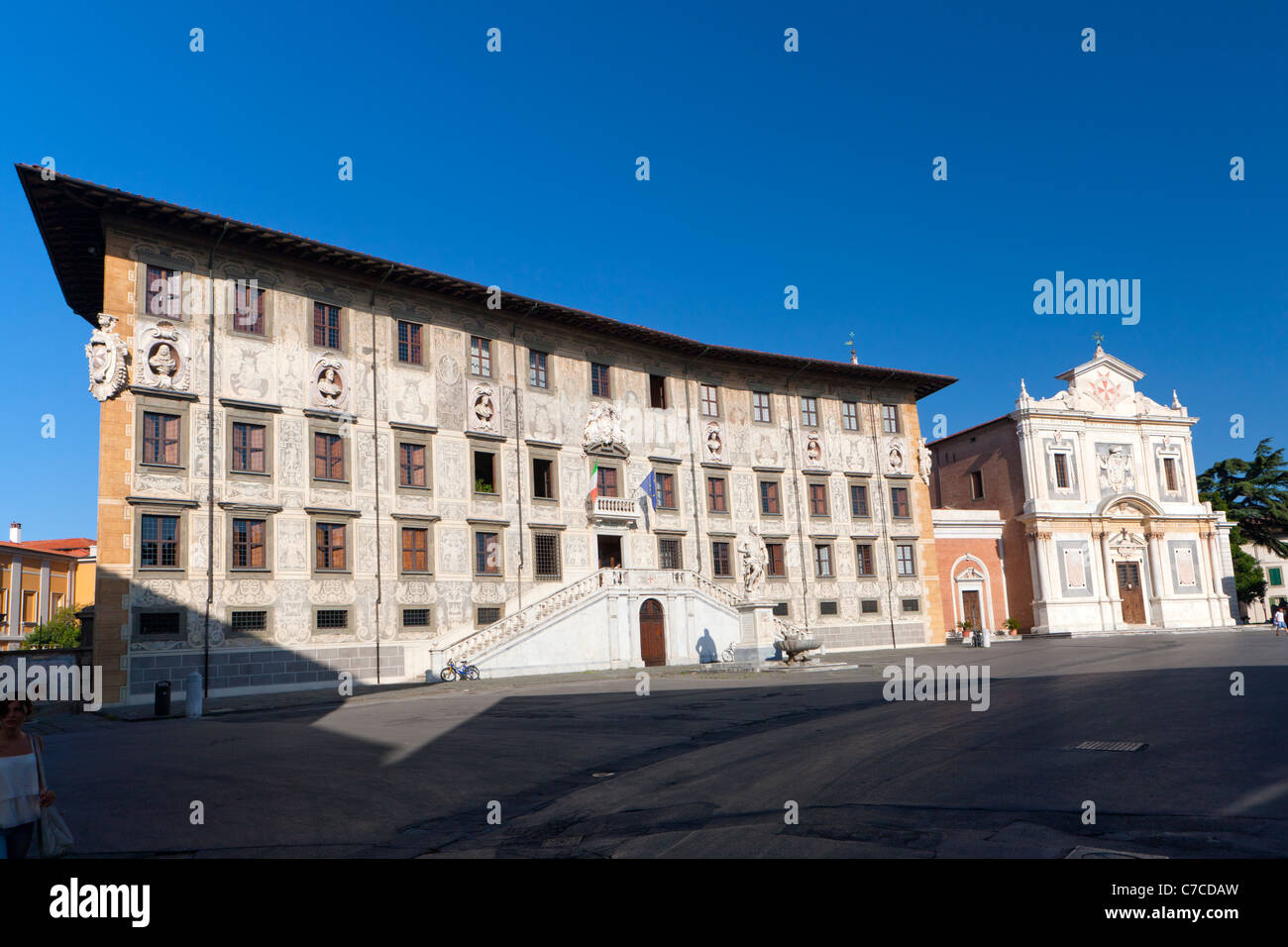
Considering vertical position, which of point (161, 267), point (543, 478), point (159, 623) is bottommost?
point (159, 623)

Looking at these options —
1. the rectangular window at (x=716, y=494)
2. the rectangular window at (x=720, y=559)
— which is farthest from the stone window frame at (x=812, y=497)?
the rectangular window at (x=720, y=559)

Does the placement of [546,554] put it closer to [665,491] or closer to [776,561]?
[665,491]

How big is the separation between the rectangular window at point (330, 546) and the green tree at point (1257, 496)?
60.1 m

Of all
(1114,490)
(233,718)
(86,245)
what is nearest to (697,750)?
(233,718)

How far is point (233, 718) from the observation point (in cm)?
1989

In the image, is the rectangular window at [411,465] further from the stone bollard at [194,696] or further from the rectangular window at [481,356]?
the stone bollard at [194,696]

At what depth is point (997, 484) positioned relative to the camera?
5247cm

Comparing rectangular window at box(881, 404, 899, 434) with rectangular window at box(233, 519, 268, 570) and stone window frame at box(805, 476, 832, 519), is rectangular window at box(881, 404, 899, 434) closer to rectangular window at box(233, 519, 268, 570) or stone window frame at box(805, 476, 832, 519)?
stone window frame at box(805, 476, 832, 519)

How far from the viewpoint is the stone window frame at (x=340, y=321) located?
95.2ft

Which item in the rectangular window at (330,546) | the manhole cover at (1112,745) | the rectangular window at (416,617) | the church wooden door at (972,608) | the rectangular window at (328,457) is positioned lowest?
the manhole cover at (1112,745)

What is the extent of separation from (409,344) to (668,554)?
13.3 m

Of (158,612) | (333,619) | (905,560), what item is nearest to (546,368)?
(333,619)
